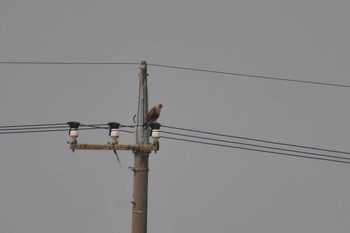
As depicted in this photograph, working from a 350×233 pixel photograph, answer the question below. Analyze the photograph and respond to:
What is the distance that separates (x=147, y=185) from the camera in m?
20.8

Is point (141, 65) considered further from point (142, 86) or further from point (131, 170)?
point (131, 170)

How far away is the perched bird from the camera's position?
2127 centimetres

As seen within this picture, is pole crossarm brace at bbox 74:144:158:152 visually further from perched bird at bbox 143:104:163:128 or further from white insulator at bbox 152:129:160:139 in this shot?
perched bird at bbox 143:104:163:128

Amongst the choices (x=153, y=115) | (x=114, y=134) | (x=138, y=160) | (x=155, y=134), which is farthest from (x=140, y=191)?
(x=153, y=115)

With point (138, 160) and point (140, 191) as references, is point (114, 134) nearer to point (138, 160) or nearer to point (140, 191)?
point (138, 160)

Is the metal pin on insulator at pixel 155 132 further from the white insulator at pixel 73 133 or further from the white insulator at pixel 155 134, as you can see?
the white insulator at pixel 73 133

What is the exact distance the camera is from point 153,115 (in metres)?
21.4

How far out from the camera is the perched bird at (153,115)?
2127 cm

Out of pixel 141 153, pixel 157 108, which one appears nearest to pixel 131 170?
pixel 141 153

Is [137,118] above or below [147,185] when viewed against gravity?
above

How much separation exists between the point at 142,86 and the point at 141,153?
2010 mm

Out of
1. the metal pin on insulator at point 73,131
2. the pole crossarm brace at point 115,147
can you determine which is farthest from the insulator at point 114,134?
the metal pin on insulator at point 73,131

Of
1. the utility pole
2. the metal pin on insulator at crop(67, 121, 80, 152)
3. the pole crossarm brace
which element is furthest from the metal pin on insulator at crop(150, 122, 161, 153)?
the metal pin on insulator at crop(67, 121, 80, 152)

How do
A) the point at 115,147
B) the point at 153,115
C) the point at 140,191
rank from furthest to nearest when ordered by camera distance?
the point at 153,115, the point at 140,191, the point at 115,147
